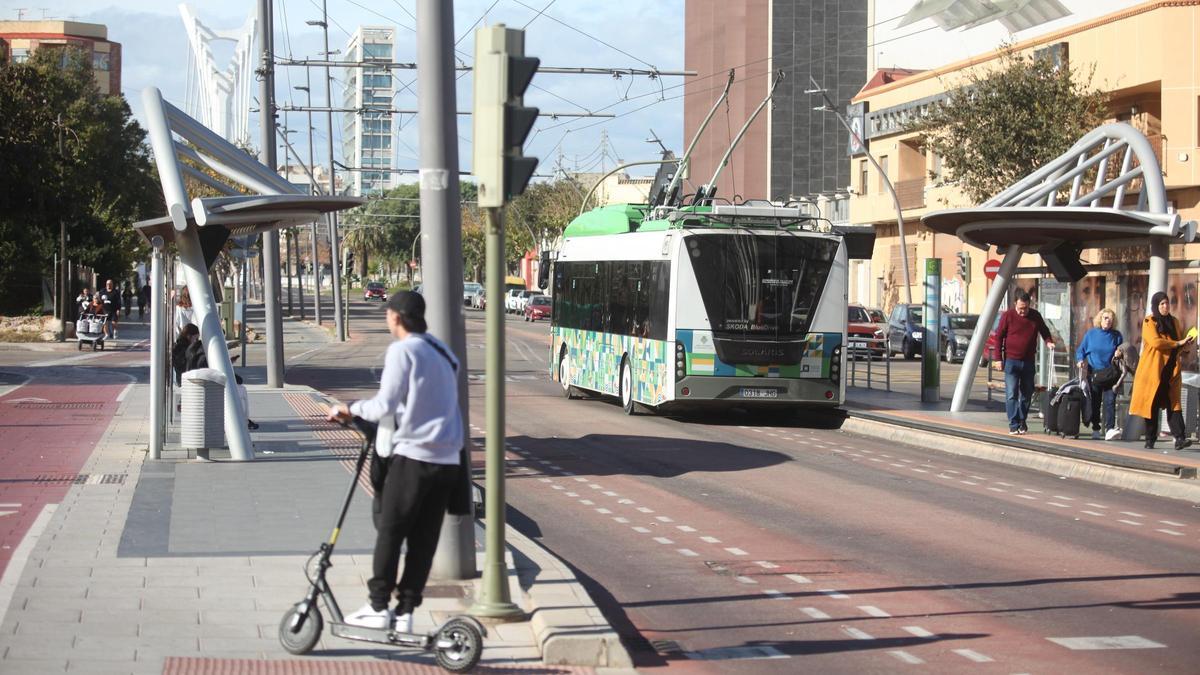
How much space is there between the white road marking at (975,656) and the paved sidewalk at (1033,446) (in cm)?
770

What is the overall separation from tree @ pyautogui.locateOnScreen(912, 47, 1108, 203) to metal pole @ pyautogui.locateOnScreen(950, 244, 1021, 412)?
1975 cm

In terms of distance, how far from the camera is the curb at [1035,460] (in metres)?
15.1

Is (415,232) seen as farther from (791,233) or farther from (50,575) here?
(50,575)

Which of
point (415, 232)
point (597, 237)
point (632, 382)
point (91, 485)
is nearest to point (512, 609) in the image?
point (91, 485)

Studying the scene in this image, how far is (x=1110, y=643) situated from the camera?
8203mm

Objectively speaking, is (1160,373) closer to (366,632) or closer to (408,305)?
(408,305)

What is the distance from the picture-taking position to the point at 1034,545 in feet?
38.1

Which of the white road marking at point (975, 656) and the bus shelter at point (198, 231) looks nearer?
the white road marking at point (975, 656)

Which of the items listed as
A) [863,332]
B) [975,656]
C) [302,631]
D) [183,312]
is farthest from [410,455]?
[863,332]

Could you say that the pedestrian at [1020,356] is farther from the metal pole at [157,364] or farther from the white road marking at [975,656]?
the white road marking at [975,656]

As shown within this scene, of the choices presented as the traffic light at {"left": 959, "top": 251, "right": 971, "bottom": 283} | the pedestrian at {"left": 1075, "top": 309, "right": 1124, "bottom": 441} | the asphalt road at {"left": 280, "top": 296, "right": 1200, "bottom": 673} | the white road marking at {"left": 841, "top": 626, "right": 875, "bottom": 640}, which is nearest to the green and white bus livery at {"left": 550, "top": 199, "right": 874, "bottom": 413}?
the asphalt road at {"left": 280, "top": 296, "right": 1200, "bottom": 673}

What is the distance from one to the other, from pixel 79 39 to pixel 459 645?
416ft

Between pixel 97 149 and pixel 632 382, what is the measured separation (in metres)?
49.7

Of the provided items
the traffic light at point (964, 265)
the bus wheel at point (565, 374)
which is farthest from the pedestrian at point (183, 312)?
the traffic light at point (964, 265)
